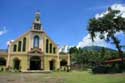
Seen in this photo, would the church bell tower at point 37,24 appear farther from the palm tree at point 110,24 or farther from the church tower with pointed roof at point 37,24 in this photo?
the palm tree at point 110,24

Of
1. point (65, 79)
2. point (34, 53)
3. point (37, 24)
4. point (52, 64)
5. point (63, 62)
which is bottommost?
point (65, 79)

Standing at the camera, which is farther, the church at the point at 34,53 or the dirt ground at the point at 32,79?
the church at the point at 34,53

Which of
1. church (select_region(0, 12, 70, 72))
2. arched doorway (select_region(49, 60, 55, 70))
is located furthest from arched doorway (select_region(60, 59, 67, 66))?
arched doorway (select_region(49, 60, 55, 70))

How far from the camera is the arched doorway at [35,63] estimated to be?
196 feet

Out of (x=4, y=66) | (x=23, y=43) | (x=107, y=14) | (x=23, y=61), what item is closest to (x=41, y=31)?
(x=23, y=43)

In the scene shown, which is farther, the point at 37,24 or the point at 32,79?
the point at 37,24

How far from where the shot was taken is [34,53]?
59.4 meters

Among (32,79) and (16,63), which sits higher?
(16,63)

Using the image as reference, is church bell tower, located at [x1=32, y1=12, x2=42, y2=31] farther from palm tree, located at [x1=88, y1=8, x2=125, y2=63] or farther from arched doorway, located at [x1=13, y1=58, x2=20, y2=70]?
palm tree, located at [x1=88, y1=8, x2=125, y2=63]

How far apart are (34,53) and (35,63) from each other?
9.73 feet

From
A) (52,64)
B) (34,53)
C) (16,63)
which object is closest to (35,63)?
(34,53)

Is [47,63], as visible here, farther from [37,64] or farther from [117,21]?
[117,21]

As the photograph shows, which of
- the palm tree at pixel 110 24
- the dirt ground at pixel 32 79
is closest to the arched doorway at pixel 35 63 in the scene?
the palm tree at pixel 110 24

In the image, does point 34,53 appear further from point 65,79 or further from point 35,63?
point 65,79
